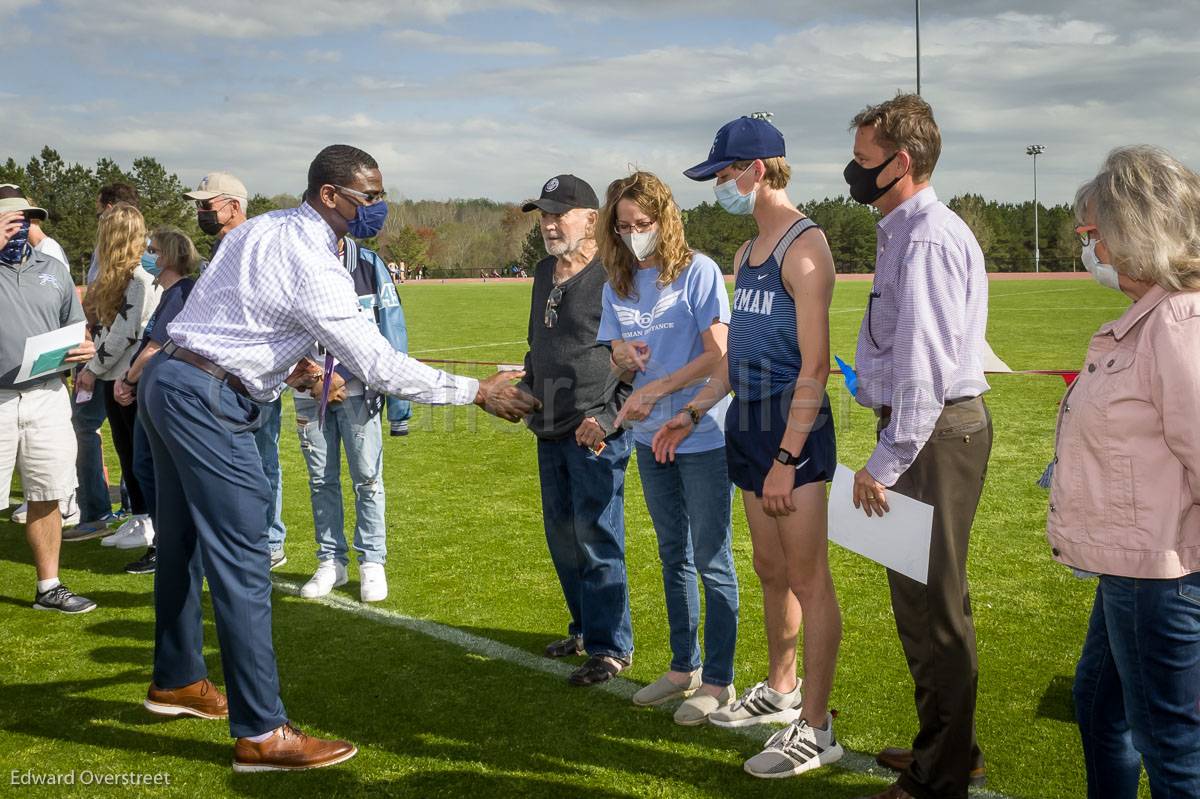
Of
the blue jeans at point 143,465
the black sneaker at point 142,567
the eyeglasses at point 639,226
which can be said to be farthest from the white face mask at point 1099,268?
the black sneaker at point 142,567

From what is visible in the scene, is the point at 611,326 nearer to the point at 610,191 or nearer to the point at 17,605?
the point at 610,191

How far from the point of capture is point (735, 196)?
140 inches

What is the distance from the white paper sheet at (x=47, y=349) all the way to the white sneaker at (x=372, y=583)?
1.99m

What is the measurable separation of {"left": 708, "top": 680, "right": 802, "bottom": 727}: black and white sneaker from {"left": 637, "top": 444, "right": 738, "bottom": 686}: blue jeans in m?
0.14

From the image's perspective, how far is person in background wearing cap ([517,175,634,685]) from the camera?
14.7 ft

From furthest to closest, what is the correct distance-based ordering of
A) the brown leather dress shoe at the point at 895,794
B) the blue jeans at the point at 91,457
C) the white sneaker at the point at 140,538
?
1. the blue jeans at the point at 91,457
2. the white sneaker at the point at 140,538
3. the brown leather dress shoe at the point at 895,794

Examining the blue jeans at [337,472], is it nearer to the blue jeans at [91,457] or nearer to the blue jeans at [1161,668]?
the blue jeans at [91,457]

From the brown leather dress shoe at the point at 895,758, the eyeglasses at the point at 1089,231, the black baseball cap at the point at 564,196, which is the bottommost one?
the brown leather dress shoe at the point at 895,758

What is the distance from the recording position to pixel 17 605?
225 inches

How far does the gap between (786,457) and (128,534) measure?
526 centimetres

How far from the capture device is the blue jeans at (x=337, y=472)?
5.89m

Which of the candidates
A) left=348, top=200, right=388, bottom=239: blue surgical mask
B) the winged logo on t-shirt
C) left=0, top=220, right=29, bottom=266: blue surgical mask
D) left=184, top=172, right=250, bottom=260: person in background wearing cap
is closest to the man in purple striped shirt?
the winged logo on t-shirt

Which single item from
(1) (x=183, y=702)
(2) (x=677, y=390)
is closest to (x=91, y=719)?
(1) (x=183, y=702)

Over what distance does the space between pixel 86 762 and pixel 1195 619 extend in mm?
3835
